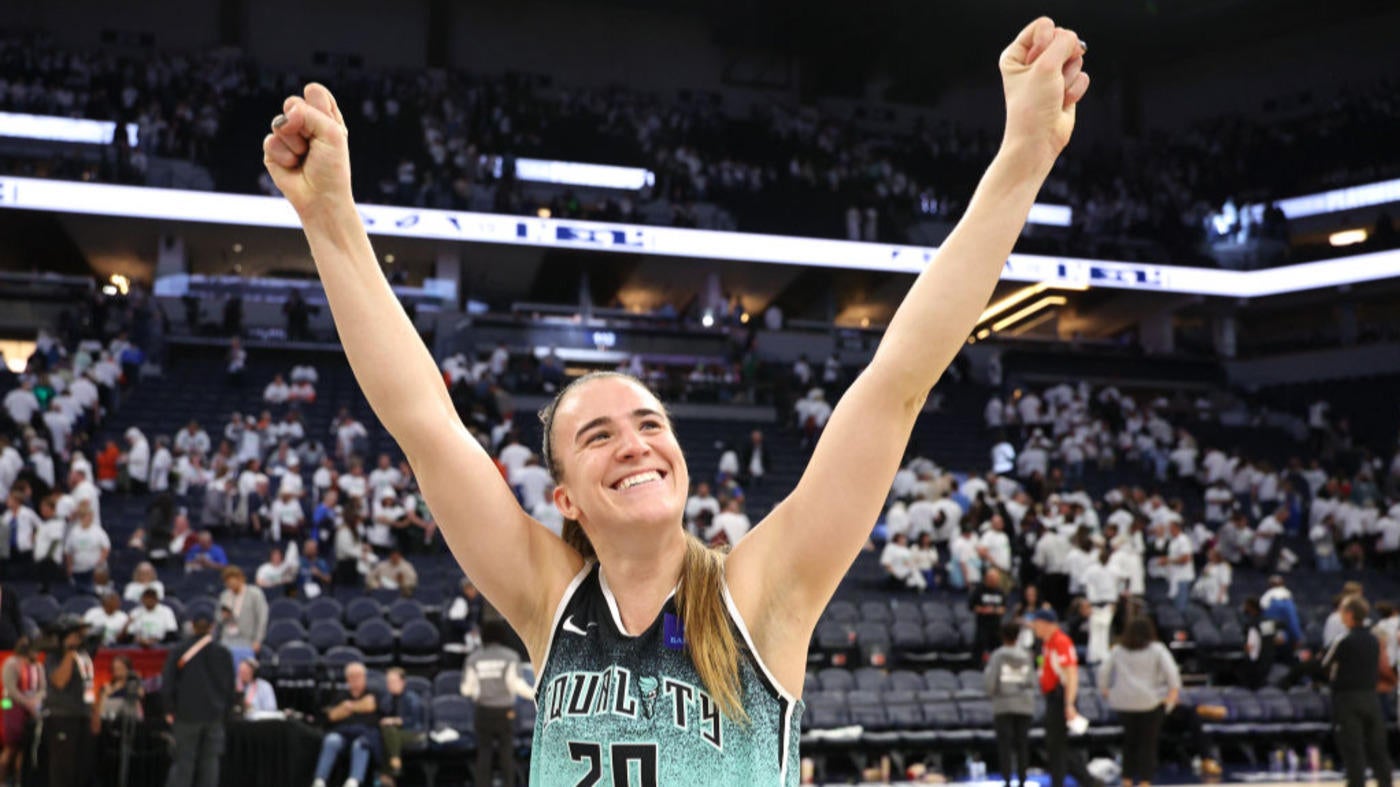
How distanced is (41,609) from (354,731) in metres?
3.88

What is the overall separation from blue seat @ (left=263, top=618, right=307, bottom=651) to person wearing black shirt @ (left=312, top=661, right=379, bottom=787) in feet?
6.31

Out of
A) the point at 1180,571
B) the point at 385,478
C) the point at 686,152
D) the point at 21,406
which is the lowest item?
the point at 1180,571

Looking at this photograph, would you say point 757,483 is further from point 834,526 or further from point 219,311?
point 834,526

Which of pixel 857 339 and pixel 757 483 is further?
pixel 857 339

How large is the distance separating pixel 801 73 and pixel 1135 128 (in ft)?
32.7

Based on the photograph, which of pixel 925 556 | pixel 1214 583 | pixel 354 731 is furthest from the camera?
pixel 1214 583

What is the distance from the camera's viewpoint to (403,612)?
1296 centimetres

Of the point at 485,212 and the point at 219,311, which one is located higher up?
the point at 485,212

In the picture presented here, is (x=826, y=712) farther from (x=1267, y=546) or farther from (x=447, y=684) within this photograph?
(x=1267, y=546)

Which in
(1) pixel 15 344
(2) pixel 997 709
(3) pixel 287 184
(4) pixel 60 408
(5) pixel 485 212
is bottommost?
(2) pixel 997 709

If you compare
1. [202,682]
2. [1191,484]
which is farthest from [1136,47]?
[202,682]

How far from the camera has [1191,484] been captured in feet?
72.2

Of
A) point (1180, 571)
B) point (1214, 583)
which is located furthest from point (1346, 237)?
point (1180, 571)

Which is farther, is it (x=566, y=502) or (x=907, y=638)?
(x=907, y=638)
